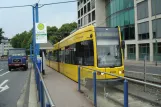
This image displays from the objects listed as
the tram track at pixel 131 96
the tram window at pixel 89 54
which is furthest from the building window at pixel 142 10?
the tram track at pixel 131 96

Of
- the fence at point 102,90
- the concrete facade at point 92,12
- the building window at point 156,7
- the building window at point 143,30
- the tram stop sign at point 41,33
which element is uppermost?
the concrete facade at point 92,12

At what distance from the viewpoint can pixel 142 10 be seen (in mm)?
46969

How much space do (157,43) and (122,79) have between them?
3679 cm

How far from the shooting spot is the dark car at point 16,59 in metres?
37.8

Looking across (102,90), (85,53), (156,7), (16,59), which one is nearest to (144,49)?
(156,7)

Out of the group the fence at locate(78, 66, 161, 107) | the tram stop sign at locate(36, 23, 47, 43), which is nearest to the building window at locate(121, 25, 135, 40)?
the tram stop sign at locate(36, 23, 47, 43)

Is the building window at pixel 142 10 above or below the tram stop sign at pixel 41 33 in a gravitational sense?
above

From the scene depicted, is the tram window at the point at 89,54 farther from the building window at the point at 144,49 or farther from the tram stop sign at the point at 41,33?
the building window at the point at 144,49

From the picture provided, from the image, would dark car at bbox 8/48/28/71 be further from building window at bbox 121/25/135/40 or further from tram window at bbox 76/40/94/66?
tram window at bbox 76/40/94/66

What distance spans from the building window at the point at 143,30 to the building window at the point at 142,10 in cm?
129

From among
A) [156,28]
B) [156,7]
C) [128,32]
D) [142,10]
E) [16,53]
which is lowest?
[16,53]

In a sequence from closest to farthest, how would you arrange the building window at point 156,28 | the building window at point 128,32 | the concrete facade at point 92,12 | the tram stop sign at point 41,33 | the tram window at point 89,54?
the tram window at point 89,54
the tram stop sign at point 41,33
the building window at point 156,28
the building window at point 128,32
the concrete facade at point 92,12

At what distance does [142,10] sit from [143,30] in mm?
3321

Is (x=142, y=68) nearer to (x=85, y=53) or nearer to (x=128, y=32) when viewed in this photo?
(x=85, y=53)
